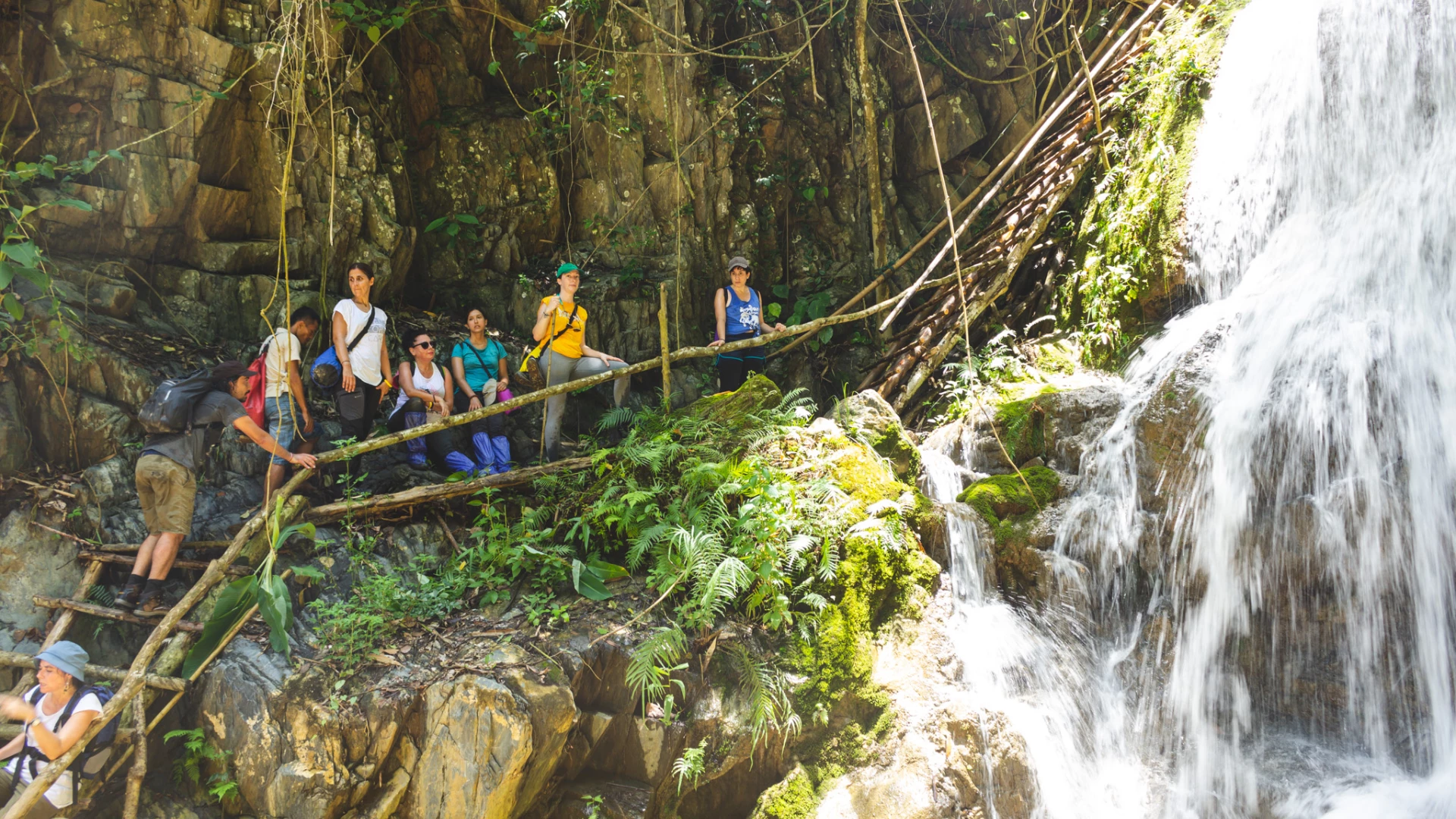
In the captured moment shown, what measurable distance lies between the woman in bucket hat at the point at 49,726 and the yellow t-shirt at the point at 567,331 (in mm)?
3679

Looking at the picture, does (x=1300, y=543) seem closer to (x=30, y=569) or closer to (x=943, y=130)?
(x=943, y=130)

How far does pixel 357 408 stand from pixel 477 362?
3.50 ft

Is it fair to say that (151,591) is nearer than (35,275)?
Yes

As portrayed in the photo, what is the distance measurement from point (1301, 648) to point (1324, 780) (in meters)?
0.78

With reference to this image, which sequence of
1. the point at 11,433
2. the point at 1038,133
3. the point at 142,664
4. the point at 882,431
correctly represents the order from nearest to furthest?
the point at 142,664 → the point at 11,433 → the point at 882,431 → the point at 1038,133

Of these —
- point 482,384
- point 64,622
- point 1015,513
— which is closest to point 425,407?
point 482,384

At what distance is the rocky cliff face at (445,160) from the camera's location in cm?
678

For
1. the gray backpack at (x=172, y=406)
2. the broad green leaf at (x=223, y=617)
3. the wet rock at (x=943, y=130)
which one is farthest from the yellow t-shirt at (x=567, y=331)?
the wet rock at (x=943, y=130)

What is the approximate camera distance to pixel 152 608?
5.03 m

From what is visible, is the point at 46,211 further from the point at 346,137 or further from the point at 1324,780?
the point at 1324,780

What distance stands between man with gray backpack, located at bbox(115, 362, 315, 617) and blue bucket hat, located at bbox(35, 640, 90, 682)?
0.60 metres

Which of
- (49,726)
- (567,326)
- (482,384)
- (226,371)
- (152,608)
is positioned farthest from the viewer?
(482,384)

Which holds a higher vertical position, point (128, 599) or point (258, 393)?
point (258, 393)

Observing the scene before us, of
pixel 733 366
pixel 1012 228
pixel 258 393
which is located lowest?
pixel 258 393
